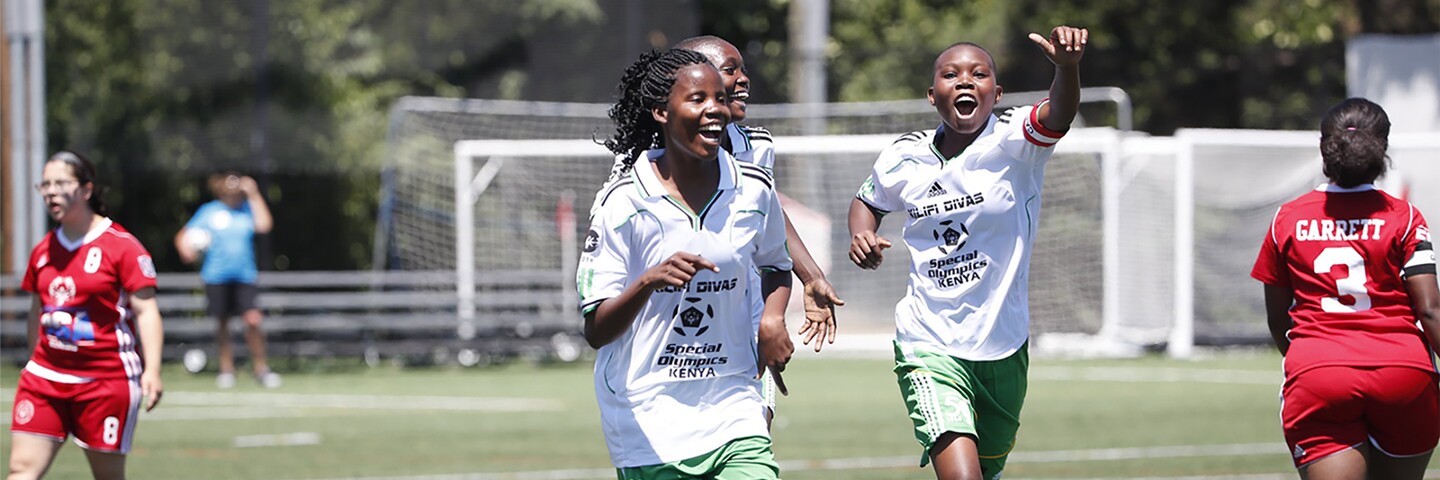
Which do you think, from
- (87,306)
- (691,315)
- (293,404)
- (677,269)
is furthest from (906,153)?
(293,404)

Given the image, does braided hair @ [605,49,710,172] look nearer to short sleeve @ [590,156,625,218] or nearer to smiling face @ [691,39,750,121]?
short sleeve @ [590,156,625,218]

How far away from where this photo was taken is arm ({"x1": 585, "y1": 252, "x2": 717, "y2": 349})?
15.9ft

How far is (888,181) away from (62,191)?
3528 millimetres

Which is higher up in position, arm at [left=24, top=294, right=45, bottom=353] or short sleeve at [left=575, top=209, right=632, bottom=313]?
short sleeve at [left=575, top=209, right=632, bottom=313]

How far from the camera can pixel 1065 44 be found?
637 cm

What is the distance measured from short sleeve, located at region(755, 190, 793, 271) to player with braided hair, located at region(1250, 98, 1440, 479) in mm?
1847

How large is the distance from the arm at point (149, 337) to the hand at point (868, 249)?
3259 mm

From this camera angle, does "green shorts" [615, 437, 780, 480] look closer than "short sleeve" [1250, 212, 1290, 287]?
Yes

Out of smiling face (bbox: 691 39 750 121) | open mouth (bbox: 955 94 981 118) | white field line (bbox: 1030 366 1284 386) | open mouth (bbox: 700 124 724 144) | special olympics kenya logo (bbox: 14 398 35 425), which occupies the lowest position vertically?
white field line (bbox: 1030 366 1284 386)

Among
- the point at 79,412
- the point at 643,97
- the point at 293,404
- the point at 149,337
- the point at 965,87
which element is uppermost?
the point at 965,87

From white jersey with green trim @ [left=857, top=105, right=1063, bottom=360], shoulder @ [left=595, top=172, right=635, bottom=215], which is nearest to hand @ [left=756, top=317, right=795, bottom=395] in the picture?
shoulder @ [left=595, top=172, right=635, bottom=215]

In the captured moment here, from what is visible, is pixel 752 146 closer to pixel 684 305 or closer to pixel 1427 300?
pixel 684 305

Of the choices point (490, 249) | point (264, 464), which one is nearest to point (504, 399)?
point (264, 464)

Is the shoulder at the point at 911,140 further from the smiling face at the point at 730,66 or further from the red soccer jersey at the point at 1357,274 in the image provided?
the red soccer jersey at the point at 1357,274
